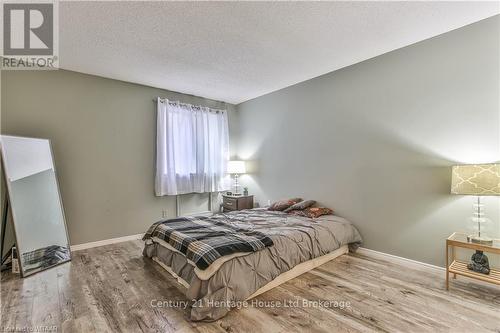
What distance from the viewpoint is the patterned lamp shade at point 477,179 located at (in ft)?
6.76

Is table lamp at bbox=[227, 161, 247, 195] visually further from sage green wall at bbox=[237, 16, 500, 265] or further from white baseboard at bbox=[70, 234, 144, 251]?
white baseboard at bbox=[70, 234, 144, 251]

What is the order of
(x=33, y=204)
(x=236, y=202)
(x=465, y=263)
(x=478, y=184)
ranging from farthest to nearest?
(x=236, y=202) < (x=33, y=204) < (x=465, y=263) < (x=478, y=184)

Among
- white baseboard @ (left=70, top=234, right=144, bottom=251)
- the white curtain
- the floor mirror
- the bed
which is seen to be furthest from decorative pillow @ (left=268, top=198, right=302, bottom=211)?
the floor mirror

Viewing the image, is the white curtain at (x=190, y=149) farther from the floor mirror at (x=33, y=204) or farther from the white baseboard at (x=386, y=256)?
A: the white baseboard at (x=386, y=256)

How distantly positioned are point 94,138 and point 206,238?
2569mm

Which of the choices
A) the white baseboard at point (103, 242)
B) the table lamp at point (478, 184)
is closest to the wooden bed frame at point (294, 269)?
the white baseboard at point (103, 242)

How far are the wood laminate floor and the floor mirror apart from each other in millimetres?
244

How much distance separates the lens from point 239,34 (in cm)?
254

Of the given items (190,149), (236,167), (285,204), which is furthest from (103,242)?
(285,204)

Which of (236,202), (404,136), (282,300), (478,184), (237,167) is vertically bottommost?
(282,300)

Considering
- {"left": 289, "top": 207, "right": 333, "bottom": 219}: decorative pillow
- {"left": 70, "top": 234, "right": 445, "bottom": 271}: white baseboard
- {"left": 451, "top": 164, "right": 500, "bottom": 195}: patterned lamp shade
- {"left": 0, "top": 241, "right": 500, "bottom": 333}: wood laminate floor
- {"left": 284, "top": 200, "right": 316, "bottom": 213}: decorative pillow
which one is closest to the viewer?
{"left": 0, "top": 241, "right": 500, "bottom": 333}: wood laminate floor

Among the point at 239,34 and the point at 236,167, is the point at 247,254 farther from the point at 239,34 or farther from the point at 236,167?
the point at 236,167

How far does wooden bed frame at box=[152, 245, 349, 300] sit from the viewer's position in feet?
7.62

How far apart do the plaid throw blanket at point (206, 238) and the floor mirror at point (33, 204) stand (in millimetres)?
1199
